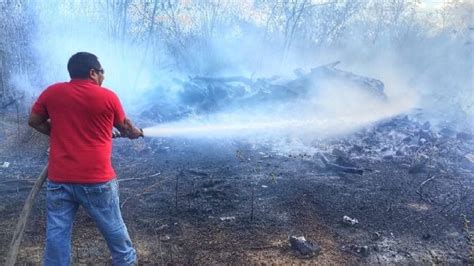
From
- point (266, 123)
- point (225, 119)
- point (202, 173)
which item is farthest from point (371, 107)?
point (202, 173)

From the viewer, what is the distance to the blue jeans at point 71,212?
3.09 m

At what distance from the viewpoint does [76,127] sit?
9.89 feet

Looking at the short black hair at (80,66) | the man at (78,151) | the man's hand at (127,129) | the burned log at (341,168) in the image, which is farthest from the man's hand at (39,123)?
the burned log at (341,168)

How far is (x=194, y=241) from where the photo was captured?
4.41 metres

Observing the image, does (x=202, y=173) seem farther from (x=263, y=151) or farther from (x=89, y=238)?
(x=89, y=238)

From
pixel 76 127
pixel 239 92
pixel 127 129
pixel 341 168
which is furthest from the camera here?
pixel 239 92

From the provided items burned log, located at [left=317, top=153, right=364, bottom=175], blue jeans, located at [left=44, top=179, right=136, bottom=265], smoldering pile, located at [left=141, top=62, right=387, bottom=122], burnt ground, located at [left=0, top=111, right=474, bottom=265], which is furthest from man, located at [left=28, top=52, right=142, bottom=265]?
smoldering pile, located at [left=141, top=62, right=387, bottom=122]

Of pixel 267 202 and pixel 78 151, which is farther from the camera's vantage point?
pixel 267 202

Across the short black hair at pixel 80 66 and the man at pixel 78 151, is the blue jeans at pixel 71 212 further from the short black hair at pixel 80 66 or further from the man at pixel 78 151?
the short black hair at pixel 80 66

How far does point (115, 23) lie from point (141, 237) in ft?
33.0

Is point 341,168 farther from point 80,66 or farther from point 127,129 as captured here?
point 80,66

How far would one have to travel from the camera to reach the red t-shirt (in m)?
2.99

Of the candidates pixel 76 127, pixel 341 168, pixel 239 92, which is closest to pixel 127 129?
pixel 76 127

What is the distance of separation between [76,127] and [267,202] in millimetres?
3160
